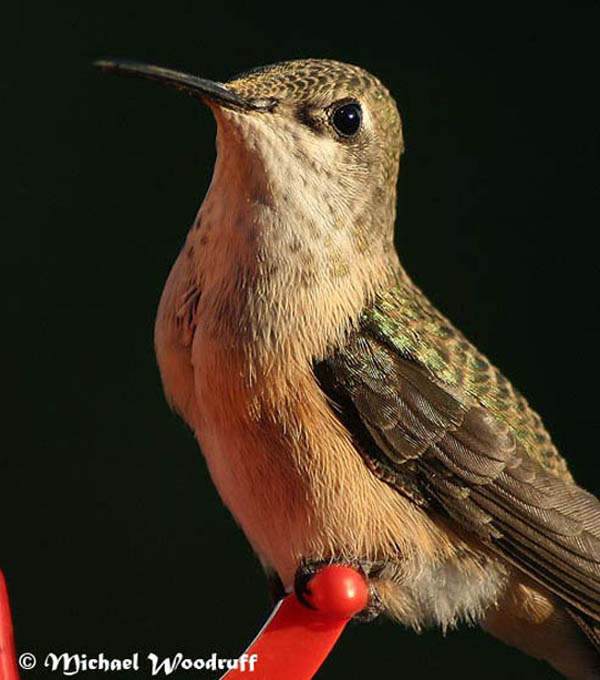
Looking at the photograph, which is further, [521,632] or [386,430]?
[521,632]

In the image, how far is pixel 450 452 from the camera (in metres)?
1.23

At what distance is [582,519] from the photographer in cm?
127

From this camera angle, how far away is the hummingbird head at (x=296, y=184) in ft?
3.55

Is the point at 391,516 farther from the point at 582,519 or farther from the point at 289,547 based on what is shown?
the point at 582,519

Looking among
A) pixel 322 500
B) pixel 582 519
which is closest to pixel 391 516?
pixel 322 500

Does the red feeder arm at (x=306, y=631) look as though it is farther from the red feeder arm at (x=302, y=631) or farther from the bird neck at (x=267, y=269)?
the bird neck at (x=267, y=269)

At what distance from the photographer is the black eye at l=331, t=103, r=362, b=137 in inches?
44.9

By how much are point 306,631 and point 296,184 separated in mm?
436

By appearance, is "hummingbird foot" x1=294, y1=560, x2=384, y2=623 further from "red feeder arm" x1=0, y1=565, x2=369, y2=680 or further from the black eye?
the black eye

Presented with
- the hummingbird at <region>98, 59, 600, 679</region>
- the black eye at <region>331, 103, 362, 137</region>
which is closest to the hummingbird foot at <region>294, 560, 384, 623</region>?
the hummingbird at <region>98, 59, 600, 679</region>

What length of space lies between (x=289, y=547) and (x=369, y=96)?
485mm

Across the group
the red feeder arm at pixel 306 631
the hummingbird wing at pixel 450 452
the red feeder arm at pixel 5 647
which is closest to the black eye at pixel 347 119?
the hummingbird wing at pixel 450 452

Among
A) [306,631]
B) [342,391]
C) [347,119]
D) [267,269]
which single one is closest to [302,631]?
[306,631]

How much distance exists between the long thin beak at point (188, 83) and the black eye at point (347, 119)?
9 centimetres
